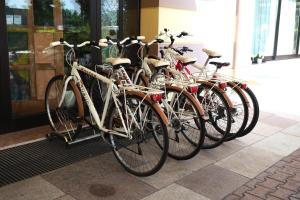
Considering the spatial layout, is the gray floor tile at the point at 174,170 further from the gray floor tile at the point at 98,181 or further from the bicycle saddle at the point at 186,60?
the bicycle saddle at the point at 186,60

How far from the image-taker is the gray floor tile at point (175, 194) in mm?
3164

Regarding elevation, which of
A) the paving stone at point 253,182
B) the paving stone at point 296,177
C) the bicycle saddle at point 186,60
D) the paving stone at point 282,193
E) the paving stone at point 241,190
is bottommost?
the paving stone at point 282,193

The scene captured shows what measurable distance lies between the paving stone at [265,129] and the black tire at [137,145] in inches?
69.1

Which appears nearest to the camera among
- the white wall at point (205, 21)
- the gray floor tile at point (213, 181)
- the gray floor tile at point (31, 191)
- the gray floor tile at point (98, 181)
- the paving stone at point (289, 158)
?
the gray floor tile at point (31, 191)

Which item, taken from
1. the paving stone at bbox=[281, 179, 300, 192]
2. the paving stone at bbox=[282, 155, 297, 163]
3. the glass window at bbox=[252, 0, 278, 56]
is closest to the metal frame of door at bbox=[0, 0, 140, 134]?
the paving stone at bbox=[282, 155, 297, 163]

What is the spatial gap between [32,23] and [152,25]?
195 cm

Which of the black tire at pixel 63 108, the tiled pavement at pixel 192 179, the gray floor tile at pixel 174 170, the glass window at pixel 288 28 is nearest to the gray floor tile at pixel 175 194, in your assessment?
the tiled pavement at pixel 192 179

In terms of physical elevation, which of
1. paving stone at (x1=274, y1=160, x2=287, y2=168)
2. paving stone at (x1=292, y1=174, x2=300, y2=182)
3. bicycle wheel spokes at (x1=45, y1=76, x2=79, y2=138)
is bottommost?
paving stone at (x1=292, y1=174, x2=300, y2=182)

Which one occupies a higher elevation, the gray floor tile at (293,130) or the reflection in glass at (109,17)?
the reflection in glass at (109,17)

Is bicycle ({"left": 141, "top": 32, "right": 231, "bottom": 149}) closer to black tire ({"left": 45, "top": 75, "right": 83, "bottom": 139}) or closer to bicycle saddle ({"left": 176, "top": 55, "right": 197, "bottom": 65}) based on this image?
bicycle saddle ({"left": 176, "top": 55, "right": 197, "bottom": 65})

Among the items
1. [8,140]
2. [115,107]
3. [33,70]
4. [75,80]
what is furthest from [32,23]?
[115,107]

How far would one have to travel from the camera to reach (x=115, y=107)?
3.65m

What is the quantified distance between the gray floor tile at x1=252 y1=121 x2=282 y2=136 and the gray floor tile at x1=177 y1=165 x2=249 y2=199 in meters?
1.57

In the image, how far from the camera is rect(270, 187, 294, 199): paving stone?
3.24 m
